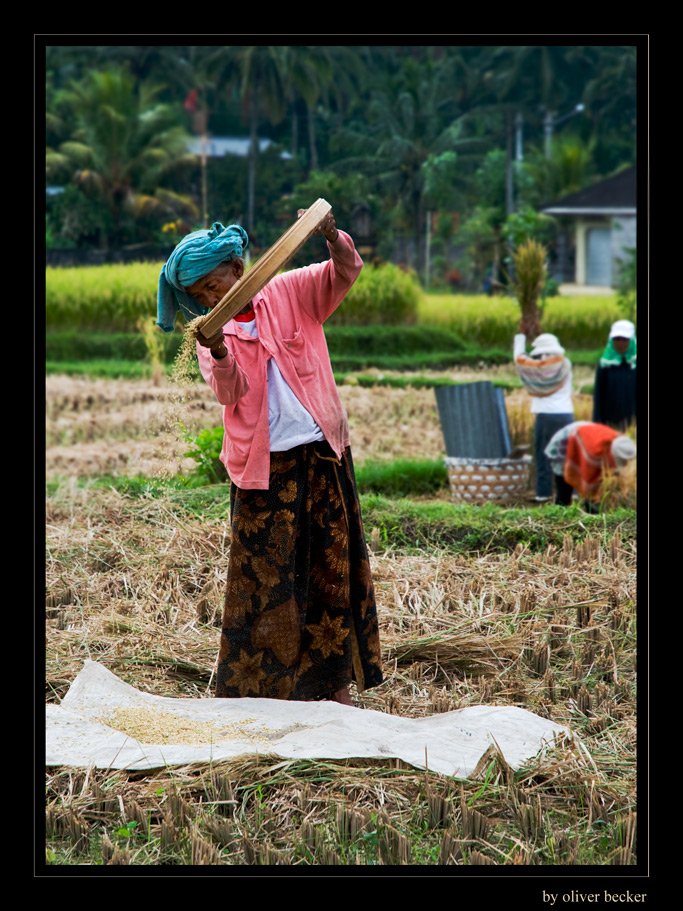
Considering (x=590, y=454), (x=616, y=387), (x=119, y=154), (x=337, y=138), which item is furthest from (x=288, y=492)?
(x=337, y=138)

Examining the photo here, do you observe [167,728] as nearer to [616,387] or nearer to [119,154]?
[616,387]

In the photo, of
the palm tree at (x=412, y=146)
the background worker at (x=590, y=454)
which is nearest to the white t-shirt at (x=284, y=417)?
the background worker at (x=590, y=454)

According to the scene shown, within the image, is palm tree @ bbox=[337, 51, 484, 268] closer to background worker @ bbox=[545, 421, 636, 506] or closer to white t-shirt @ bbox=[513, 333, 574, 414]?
white t-shirt @ bbox=[513, 333, 574, 414]

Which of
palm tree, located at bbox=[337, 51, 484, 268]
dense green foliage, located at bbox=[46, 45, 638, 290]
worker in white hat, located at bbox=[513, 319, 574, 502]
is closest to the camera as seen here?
worker in white hat, located at bbox=[513, 319, 574, 502]

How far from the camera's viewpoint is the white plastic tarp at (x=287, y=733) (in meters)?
2.66

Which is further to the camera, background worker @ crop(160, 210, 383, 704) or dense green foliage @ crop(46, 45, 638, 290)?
dense green foliage @ crop(46, 45, 638, 290)

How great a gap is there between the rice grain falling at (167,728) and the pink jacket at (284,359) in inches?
27.4

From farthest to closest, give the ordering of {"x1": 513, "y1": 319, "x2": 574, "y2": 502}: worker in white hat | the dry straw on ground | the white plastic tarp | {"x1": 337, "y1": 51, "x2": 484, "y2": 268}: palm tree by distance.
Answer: {"x1": 337, "y1": 51, "x2": 484, "y2": 268}: palm tree → {"x1": 513, "y1": 319, "x2": 574, "y2": 502}: worker in white hat → the white plastic tarp → the dry straw on ground

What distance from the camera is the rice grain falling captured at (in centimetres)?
282

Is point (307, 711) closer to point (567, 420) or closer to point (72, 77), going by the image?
point (567, 420)

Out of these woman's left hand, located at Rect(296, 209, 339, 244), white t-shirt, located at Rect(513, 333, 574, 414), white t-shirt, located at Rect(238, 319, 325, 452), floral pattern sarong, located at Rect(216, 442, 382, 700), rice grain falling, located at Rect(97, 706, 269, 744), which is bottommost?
rice grain falling, located at Rect(97, 706, 269, 744)

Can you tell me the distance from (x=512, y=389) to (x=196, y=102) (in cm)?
2505

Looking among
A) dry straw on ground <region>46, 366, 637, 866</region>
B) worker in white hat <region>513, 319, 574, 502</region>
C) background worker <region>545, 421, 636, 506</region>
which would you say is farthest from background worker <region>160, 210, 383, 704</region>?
worker in white hat <region>513, 319, 574, 502</region>

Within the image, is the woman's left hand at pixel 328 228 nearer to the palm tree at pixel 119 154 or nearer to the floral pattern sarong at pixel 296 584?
the floral pattern sarong at pixel 296 584
